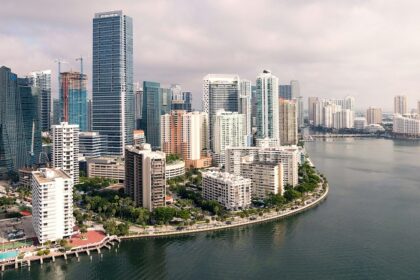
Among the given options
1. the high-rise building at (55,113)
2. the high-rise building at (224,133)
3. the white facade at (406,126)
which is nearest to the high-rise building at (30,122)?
the high-rise building at (224,133)

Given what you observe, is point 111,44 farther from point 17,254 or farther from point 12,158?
point 17,254

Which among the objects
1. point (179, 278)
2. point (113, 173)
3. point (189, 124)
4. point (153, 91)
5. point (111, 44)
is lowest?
point (179, 278)

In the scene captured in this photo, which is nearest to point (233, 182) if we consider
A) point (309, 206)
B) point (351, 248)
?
point (309, 206)

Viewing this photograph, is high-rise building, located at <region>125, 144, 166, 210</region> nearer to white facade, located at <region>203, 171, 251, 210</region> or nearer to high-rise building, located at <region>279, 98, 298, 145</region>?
white facade, located at <region>203, 171, 251, 210</region>

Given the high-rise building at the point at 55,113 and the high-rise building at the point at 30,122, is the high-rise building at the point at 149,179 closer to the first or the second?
the high-rise building at the point at 30,122

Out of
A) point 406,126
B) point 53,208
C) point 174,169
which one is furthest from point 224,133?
point 406,126

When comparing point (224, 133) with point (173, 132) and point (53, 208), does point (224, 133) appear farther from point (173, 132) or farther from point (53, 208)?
point (53, 208)
